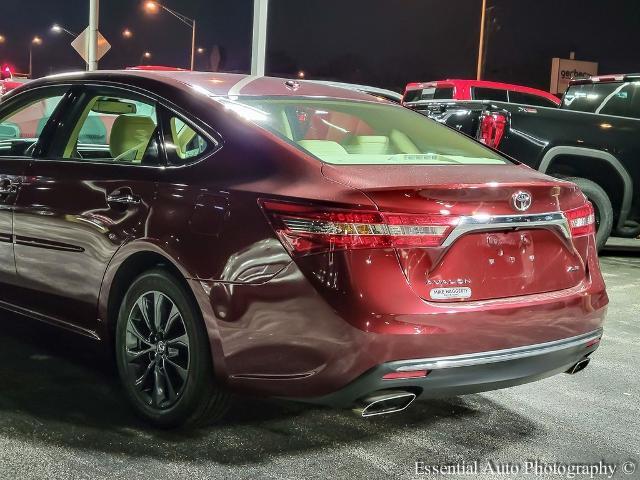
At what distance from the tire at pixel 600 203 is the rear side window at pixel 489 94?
719 cm

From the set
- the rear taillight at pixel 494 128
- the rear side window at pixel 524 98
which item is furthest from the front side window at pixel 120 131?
the rear side window at pixel 524 98

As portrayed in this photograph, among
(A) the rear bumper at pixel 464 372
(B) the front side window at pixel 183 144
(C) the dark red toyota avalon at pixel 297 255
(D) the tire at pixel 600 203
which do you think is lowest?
(D) the tire at pixel 600 203

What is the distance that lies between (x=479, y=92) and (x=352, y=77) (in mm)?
67310

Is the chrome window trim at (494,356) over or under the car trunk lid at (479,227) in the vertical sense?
under

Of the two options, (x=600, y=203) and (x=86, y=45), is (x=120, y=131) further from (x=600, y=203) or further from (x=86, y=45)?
(x=86, y=45)

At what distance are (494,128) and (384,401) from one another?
21.2ft

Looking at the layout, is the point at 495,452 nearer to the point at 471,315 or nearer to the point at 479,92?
the point at 471,315

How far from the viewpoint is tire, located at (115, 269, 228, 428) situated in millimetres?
3674

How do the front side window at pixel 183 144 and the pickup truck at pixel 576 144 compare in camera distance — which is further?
the pickup truck at pixel 576 144

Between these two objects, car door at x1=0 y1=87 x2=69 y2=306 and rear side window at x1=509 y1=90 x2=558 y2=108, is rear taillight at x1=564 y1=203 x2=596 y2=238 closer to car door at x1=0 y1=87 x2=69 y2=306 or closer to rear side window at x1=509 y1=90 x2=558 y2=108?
car door at x1=0 y1=87 x2=69 y2=306

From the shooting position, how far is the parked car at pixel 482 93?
16.6 metres

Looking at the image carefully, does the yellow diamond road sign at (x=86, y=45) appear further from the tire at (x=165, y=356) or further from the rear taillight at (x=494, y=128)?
the tire at (x=165, y=356)

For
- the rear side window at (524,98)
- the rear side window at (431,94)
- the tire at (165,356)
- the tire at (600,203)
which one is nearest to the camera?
the tire at (165,356)

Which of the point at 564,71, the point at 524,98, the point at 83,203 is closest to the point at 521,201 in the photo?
the point at 83,203
